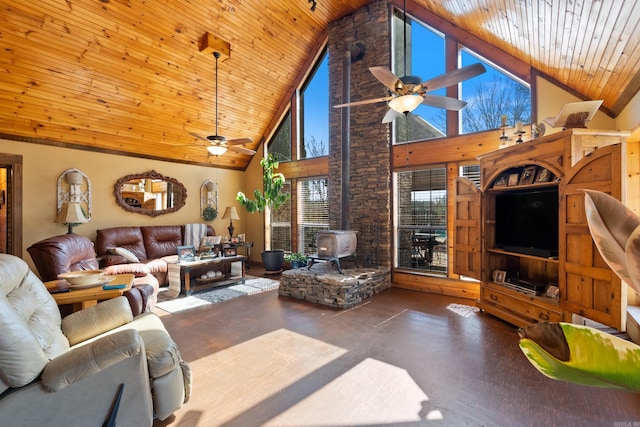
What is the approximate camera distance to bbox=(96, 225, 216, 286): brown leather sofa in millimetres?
5284

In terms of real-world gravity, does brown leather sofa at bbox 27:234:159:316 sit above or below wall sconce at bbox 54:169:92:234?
below

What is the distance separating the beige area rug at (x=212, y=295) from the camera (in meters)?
4.52

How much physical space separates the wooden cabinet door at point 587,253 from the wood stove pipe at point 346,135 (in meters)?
3.23

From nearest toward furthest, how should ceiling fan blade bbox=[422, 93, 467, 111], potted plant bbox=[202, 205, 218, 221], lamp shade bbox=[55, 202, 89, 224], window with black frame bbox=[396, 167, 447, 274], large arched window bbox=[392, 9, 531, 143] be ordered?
1. ceiling fan blade bbox=[422, 93, 467, 111]
2. large arched window bbox=[392, 9, 531, 143]
3. lamp shade bbox=[55, 202, 89, 224]
4. window with black frame bbox=[396, 167, 447, 274]
5. potted plant bbox=[202, 205, 218, 221]

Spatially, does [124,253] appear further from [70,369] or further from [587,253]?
[587,253]

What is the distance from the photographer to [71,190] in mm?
5383

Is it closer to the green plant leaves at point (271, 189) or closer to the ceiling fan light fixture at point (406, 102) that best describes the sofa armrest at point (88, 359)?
the ceiling fan light fixture at point (406, 102)

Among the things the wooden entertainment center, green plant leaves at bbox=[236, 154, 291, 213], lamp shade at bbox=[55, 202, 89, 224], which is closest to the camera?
the wooden entertainment center

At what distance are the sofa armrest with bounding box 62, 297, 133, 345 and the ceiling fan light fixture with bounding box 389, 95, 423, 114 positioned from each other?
3.14m

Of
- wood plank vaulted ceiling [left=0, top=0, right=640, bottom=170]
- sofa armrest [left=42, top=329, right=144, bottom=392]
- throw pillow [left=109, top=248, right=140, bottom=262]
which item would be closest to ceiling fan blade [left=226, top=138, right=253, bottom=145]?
wood plank vaulted ceiling [left=0, top=0, right=640, bottom=170]

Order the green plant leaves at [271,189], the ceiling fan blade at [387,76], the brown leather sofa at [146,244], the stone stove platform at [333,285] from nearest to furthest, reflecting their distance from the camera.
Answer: the ceiling fan blade at [387,76] < the stone stove platform at [333,285] < the brown leather sofa at [146,244] < the green plant leaves at [271,189]

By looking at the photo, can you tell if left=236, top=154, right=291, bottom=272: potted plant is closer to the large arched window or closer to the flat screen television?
the large arched window

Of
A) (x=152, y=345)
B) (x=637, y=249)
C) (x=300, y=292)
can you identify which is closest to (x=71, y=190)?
(x=300, y=292)

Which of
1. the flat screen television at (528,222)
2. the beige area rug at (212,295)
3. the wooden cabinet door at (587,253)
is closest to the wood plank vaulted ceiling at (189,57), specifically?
the wooden cabinet door at (587,253)
